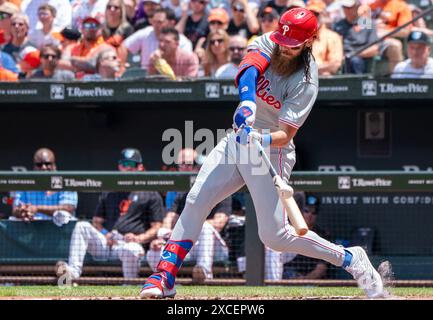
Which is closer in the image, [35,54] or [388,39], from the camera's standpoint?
[388,39]

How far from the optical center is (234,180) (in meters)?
5.58

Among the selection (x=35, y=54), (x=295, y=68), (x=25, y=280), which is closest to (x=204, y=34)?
(x=35, y=54)

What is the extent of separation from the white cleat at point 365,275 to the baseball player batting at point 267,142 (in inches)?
4.8

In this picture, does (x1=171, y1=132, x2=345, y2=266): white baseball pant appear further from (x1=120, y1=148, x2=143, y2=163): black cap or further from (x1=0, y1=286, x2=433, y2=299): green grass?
(x1=120, y1=148, x2=143, y2=163): black cap

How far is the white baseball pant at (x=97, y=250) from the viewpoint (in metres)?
8.20

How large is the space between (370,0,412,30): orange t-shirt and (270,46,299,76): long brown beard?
15.4 ft

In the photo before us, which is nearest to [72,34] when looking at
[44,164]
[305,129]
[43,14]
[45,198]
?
[43,14]

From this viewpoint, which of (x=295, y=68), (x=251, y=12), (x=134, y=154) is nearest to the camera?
(x=295, y=68)

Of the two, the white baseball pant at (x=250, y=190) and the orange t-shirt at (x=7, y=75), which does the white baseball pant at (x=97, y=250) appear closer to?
the orange t-shirt at (x=7, y=75)

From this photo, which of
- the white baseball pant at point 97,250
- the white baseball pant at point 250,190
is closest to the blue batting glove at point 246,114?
the white baseball pant at point 250,190

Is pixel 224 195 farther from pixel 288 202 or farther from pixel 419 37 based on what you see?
pixel 419 37

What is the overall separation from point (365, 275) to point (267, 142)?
1.11 meters
